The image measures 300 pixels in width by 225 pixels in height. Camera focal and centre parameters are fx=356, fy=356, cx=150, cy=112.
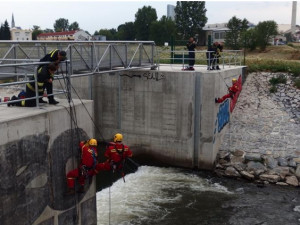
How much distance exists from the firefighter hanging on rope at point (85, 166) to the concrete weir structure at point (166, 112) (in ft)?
34.2

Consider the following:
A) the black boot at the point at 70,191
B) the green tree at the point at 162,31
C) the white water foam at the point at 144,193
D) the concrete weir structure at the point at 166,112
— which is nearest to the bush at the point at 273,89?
the concrete weir structure at the point at 166,112

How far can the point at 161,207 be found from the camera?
50.8 ft

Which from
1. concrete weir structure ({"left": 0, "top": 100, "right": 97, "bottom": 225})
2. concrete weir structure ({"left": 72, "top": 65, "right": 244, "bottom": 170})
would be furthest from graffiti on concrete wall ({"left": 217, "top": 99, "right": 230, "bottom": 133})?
concrete weir structure ({"left": 0, "top": 100, "right": 97, "bottom": 225})

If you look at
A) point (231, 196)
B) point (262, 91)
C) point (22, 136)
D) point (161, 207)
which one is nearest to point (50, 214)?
point (22, 136)

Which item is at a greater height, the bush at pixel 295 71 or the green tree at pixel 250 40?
the green tree at pixel 250 40

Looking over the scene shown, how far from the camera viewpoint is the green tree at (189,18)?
76.8m

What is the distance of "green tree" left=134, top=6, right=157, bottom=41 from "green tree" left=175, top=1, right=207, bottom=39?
731 centimetres

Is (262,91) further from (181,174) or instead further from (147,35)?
(147,35)

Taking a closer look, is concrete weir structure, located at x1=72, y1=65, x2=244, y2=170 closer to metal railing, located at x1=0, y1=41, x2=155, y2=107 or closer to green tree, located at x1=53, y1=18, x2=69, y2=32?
metal railing, located at x1=0, y1=41, x2=155, y2=107

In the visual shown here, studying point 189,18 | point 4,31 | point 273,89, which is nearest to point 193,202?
point 273,89

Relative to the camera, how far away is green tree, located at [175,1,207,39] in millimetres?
76812

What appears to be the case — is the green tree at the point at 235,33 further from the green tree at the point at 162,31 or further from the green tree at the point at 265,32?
the green tree at the point at 162,31

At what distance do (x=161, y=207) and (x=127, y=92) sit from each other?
26.7ft

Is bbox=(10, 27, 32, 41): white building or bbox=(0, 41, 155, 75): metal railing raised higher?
bbox=(10, 27, 32, 41): white building
